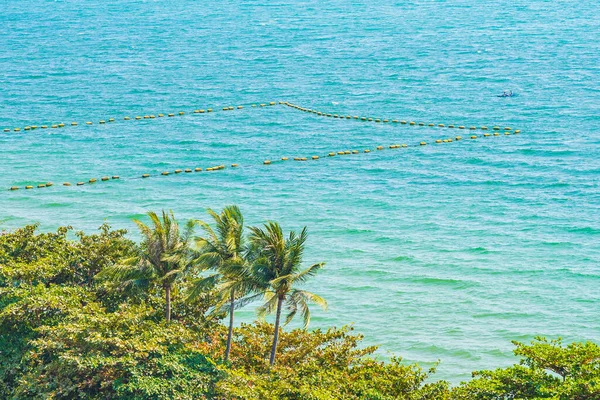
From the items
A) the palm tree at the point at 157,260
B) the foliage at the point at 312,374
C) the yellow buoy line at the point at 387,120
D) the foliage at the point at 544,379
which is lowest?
the foliage at the point at 312,374

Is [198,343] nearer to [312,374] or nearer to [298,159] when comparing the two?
[312,374]

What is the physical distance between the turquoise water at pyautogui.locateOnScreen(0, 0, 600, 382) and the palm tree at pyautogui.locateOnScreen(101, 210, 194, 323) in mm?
14882

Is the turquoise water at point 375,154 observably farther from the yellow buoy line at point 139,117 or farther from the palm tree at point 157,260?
the palm tree at point 157,260

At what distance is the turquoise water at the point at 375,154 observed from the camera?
2008 inches

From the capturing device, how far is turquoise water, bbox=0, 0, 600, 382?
167ft

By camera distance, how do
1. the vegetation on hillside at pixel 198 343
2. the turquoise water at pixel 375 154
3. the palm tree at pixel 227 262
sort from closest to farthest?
the vegetation on hillside at pixel 198 343
the palm tree at pixel 227 262
the turquoise water at pixel 375 154

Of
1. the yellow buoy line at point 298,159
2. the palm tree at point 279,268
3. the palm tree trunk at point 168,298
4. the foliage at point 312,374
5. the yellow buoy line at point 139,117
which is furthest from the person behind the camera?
the yellow buoy line at point 139,117

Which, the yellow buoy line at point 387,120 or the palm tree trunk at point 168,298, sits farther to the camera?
the yellow buoy line at point 387,120

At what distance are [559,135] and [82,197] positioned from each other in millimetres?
47693

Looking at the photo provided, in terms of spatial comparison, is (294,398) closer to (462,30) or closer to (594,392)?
(594,392)

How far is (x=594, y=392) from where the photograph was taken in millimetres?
28031

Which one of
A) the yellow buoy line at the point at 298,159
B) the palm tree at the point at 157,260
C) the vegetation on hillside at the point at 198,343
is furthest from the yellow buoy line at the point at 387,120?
the palm tree at the point at 157,260

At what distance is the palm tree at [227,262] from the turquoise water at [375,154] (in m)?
14.5

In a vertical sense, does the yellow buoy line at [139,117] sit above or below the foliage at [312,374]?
above
